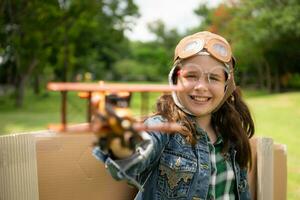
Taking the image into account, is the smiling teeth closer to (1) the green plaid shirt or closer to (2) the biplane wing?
(1) the green plaid shirt

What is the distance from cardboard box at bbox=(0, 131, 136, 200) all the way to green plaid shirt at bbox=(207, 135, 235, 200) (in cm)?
52

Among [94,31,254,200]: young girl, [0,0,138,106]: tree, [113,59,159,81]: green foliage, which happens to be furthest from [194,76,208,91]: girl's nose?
[113,59,159,81]: green foliage

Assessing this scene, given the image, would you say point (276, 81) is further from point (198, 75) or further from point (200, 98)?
point (198, 75)

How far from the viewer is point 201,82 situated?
92.0 inches

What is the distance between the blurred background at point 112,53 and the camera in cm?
1628

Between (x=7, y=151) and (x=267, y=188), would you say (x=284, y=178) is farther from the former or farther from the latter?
(x=7, y=151)

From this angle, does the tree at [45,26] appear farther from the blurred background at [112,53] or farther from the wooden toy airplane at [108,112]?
the wooden toy airplane at [108,112]

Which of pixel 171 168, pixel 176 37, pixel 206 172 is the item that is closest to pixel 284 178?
pixel 206 172

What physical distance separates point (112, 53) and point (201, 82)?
6454 centimetres

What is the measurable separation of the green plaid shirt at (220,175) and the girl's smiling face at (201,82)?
12.8 inches

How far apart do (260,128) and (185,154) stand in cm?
1281

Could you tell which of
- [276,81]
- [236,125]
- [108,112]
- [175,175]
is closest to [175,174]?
[175,175]

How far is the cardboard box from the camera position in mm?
2172

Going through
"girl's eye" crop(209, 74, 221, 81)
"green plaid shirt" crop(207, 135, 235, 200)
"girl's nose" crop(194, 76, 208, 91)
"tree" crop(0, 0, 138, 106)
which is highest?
"tree" crop(0, 0, 138, 106)
